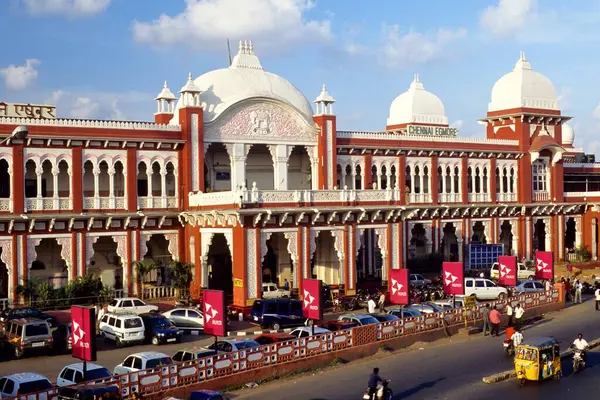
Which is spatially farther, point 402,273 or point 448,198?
point 448,198

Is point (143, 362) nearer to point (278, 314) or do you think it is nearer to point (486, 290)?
point (278, 314)

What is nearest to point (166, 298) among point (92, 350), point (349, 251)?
point (349, 251)

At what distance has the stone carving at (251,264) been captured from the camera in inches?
1377

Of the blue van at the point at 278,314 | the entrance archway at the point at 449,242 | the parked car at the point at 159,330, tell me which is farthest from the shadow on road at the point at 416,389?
the entrance archway at the point at 449,242

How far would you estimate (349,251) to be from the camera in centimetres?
3869

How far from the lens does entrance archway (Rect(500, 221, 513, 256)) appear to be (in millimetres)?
54688

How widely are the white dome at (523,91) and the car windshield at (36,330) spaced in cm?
3577

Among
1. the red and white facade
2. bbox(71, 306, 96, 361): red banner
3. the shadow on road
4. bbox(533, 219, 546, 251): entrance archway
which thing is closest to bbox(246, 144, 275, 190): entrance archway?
the red and white facade

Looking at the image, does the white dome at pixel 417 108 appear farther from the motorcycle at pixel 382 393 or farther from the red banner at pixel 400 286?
the motorcycle at pixel 382 393

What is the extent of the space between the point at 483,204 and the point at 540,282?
12.7 metres

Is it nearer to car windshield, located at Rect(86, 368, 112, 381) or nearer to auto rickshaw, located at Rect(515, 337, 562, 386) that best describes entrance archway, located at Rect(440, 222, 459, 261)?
auto rickshaw, located at Rect(515, 337, 562, 386)

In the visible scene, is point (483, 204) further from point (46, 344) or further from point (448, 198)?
point (46, 344)

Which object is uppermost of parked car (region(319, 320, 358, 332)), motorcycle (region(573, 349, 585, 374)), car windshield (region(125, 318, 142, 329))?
car windshield (region(125, 318, 142, 329))

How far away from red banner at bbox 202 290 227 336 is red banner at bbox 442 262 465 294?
38.8ft
